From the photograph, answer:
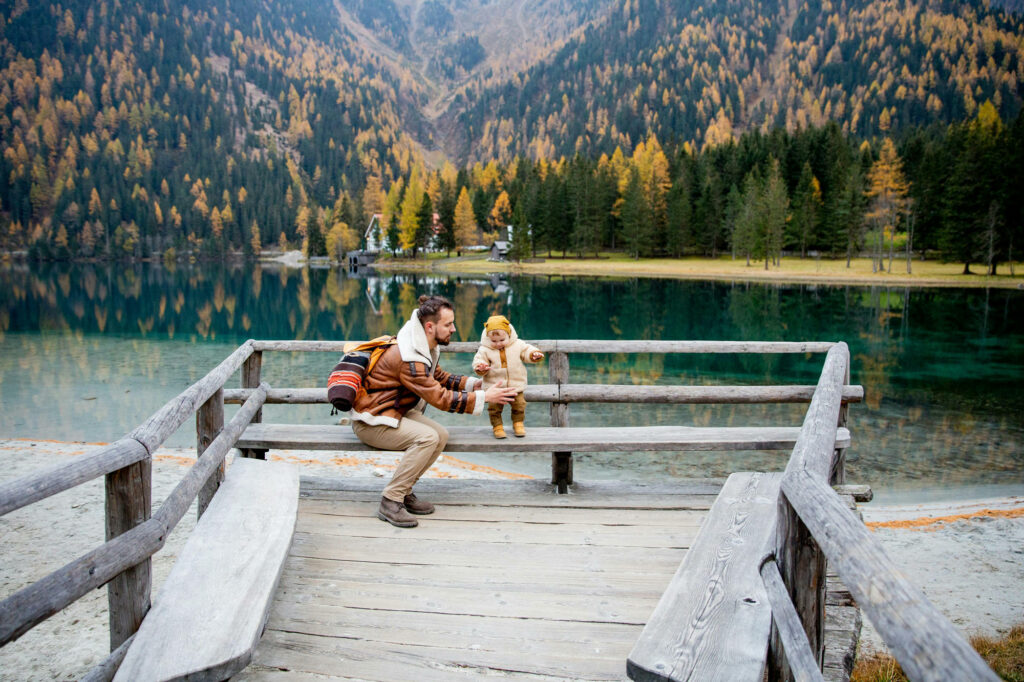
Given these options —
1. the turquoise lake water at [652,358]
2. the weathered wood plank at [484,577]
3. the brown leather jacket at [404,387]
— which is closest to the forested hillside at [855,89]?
the turquoise lake water at [652,358]

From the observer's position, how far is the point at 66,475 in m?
2.95

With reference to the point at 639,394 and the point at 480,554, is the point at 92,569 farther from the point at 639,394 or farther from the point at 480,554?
the point at 639,394

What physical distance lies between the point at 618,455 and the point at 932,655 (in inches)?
505

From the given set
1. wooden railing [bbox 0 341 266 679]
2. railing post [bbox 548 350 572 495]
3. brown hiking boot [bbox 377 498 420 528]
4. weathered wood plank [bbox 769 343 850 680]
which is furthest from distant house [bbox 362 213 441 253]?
weathered wood plank [bbox 769 343 850 680]

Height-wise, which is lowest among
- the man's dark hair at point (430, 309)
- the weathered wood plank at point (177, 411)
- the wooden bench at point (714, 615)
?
the wooden bench at point (714, 615)

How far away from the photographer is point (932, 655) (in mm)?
1462

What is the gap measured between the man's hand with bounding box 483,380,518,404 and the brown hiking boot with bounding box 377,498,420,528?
3.68ft

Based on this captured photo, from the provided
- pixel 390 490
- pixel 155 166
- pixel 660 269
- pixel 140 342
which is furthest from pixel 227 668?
pixel 155 166

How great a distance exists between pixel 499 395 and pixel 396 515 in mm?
1284

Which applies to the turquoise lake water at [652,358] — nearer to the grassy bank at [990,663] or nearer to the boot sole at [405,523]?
the grassy bank at [990,663]

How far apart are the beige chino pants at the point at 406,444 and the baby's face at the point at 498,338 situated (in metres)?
0.92

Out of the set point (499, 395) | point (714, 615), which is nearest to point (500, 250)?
point (499, 395)

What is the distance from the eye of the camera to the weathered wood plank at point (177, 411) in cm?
358

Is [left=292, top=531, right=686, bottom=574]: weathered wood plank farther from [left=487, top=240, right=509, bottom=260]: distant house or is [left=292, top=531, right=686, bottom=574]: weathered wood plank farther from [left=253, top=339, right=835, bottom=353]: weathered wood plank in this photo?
[left=487, top=240, right=509, bottom=260]: distant house
